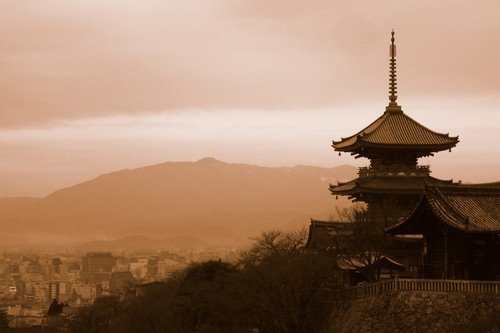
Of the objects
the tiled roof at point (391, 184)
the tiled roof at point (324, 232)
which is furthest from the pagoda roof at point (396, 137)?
the tiled roof at point (324, 232)

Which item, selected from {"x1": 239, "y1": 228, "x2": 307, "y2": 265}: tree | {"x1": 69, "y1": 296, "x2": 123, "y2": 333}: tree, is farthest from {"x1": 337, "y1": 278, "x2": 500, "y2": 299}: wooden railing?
{"x1": 69, "y1": 296, "x2": 123, "y2": 333}: tree

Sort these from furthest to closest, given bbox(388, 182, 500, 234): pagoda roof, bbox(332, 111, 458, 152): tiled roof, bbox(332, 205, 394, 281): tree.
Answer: bbox(332, 111, 458, 152): tiled roof < bbox(332, 205, 394, 281): tree < bbox(388, 182, 500, 234): pagoda roof

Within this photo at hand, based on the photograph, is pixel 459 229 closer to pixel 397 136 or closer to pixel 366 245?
pixel 366 245

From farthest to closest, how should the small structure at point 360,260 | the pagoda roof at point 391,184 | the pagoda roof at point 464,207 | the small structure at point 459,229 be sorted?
the pagoda roof at point 391,184, the small structure at point 360,260, the small structure at point 459,229, the pagoda roof at point 464,207

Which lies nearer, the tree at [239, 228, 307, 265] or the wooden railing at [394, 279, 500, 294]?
the wooden railing at [394, 279, 500, 294]

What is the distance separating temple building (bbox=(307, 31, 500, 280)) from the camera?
3506 cm

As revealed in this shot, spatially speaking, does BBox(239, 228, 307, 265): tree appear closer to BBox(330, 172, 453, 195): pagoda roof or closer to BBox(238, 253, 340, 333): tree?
BBox(330, 172, 453, 195): pagoda roof

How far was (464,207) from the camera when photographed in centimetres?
3572

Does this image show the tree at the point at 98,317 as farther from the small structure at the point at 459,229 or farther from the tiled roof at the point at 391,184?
the small structure at the point at 459,229

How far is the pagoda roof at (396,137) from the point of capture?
4866 centimetres

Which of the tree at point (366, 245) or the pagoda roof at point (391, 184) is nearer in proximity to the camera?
the tree at point (366, 245)

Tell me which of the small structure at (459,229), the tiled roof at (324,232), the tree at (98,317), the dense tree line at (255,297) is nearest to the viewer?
the small structure at (459,229)

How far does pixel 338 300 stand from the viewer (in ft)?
130

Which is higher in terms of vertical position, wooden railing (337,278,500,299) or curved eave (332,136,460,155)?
curved eave (332,136,460,155)
